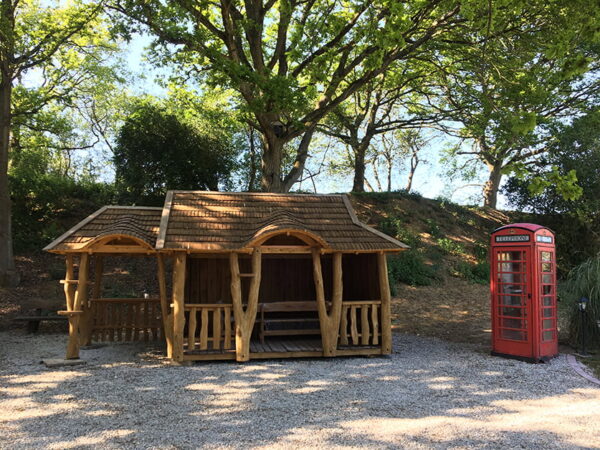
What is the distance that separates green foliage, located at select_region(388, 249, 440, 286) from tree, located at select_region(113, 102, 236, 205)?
776cm

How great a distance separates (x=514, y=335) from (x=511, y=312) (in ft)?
1.49

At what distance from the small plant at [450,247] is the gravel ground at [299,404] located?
39.0 ft

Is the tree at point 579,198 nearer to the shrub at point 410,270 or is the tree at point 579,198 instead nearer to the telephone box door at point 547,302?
the shrub at point 410,270

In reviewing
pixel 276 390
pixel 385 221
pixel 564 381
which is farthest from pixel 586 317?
pixel 385 221

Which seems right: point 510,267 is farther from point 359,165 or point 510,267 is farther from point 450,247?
point 359,165

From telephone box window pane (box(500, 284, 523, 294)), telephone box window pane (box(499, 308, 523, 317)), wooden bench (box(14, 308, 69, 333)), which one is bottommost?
wooden bench (box(14, 308, 69, 333))

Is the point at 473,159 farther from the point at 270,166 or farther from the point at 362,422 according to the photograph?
the point at 362,422

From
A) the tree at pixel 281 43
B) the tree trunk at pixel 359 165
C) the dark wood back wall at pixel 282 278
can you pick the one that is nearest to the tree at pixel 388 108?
the tree trunk at pixel 359 165

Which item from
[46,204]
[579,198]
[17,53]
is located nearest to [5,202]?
[46,204]

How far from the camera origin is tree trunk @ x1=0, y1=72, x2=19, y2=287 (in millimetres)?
14086

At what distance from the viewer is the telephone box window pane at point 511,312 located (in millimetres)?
8828

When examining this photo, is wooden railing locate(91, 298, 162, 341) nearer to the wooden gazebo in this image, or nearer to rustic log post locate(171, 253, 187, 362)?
the wooden gazebo

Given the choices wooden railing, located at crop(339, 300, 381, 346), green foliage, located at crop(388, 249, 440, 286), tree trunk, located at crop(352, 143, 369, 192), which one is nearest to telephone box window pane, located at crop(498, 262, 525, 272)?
wooden railing, located at crop(339, 300, 381, 346)

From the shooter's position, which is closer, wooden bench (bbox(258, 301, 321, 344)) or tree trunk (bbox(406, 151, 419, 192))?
wooden bench (bbox(258, 301, 321, 344))
